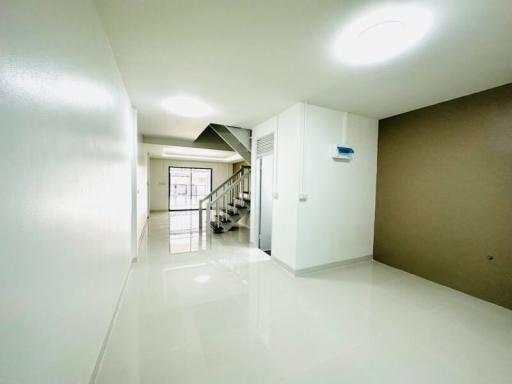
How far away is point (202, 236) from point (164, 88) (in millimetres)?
3597

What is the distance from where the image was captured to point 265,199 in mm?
4535

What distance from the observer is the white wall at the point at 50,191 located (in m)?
0.63

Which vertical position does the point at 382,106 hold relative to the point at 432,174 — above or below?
above

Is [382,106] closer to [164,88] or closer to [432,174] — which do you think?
[432,174]

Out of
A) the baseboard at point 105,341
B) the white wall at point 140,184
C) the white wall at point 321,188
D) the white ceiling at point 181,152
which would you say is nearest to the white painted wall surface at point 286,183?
the white wall at point 321,188

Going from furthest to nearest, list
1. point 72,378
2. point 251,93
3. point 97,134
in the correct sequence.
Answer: point 251,93
point 97,134
point 72,378

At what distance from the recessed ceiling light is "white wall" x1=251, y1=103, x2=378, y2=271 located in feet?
4.10

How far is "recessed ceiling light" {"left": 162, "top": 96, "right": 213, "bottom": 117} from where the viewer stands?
306 centimetres

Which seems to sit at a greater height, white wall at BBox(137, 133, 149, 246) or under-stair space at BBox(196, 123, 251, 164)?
under-stair space at BBox(196, 123, 251, 164)

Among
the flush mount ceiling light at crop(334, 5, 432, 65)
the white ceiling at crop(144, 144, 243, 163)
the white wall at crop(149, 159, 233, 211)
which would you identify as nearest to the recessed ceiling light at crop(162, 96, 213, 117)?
the flush mount ceiling light at crop(334, 5, 432, 65)

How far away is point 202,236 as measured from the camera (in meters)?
5.23

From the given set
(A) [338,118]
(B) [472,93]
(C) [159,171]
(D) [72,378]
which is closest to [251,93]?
(A) [338,118]

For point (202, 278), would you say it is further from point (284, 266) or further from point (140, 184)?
point (140, 184)

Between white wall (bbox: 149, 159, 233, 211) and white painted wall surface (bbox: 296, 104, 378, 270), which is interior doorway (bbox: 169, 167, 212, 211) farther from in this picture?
white painted wall surface (bbox: 296, 104, 378, 270)
